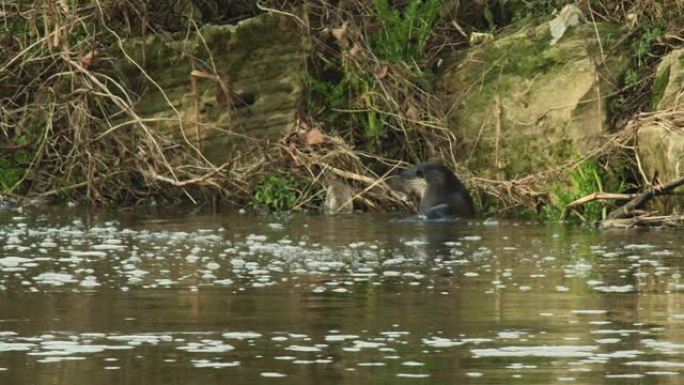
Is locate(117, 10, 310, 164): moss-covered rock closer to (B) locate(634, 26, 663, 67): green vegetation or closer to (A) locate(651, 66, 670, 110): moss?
(B) locate(634, 26, 663, 67): green vegetation

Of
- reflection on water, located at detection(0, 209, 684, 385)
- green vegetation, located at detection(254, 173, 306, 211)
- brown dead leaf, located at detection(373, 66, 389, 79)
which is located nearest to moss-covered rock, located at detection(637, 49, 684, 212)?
reflection on water, located at detection(0, 209, 684, 385)

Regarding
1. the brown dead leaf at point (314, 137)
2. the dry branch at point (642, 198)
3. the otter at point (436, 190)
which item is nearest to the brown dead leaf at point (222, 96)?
the brown dead leaf at point (314, 137)

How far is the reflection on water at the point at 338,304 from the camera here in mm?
8859

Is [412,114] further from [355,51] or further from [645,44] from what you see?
[645,44]

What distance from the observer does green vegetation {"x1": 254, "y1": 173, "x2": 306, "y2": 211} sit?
20422mm

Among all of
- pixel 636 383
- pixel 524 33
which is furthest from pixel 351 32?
pixel 636 383

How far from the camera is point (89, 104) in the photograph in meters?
22.0

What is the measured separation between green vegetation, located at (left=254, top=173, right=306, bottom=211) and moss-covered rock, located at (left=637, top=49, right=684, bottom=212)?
12.7 ft

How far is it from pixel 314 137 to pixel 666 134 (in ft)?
13.7

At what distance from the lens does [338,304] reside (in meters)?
11.6

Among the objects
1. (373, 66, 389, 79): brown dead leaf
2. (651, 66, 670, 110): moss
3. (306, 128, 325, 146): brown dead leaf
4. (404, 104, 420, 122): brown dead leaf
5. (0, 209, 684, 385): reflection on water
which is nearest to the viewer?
(0, 209, 684, 385): reflection on water

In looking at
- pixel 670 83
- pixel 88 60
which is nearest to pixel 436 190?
pixel 670 83

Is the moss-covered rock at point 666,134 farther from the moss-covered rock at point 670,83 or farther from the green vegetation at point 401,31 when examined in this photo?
the green vegetation at point 401,31

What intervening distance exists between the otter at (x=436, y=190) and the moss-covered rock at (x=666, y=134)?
181 centimetres
